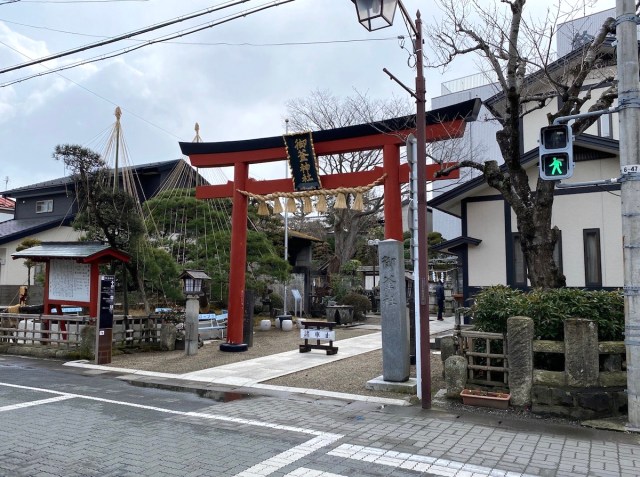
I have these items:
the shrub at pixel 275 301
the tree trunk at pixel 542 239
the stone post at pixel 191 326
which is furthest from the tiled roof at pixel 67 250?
the shrub at pixel 275 301

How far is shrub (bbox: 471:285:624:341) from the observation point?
26.8 feet

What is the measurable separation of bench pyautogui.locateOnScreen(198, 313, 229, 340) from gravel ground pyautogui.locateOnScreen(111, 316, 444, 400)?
768mm

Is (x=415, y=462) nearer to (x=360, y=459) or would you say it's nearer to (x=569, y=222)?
(x=360, y=459)

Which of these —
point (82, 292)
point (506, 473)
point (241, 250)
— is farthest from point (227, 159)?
point (506, 473)

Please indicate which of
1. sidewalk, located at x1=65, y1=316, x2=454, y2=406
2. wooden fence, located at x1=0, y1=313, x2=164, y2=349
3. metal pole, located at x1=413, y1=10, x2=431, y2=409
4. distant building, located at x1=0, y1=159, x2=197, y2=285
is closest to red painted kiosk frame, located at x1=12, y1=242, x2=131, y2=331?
wooden fence, located at x1=0, y1=313, x2=164, y2=349

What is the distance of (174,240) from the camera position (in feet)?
72.0

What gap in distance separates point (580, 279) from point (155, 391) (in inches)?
445

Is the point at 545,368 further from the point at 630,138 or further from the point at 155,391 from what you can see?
the point at 155,391

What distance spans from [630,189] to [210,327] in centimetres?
1411

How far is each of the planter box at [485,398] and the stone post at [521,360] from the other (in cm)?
15

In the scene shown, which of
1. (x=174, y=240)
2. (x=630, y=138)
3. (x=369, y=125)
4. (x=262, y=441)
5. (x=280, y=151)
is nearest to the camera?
(x=262, y=441)

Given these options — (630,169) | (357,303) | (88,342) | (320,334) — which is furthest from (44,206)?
(630,169)

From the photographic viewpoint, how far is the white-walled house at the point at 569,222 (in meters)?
13.6

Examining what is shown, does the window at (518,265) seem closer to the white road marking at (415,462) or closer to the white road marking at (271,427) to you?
the white road marking at (271,427)
